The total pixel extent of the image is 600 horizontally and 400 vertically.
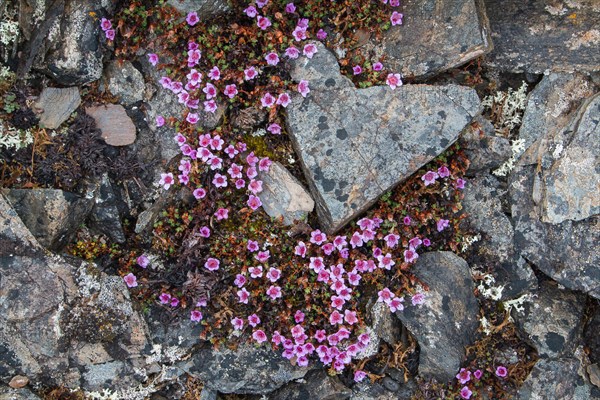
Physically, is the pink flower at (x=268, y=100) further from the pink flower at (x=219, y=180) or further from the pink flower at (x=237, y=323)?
the pink flower at (x=237, y=323)

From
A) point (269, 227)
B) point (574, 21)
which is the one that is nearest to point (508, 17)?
point (574, 21)

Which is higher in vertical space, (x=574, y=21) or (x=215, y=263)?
(x=574, y=21)

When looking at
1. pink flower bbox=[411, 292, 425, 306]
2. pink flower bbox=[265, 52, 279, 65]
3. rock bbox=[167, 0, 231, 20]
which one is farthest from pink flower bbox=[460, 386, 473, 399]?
rock bbox=[167, 0, 231, 20]

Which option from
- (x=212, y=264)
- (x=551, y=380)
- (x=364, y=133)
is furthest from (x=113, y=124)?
(x=551, y=380)

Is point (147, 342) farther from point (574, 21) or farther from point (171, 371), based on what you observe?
point (574, 21)

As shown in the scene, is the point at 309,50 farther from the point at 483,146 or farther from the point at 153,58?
the point at 483,146

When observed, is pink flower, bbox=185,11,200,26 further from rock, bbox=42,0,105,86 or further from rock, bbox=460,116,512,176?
rock, bbox=460,116,512,176
